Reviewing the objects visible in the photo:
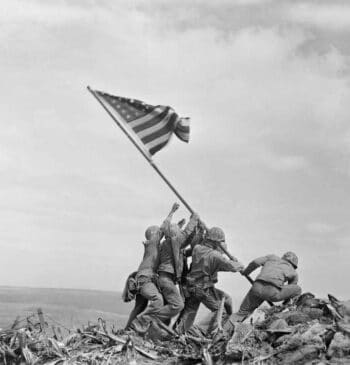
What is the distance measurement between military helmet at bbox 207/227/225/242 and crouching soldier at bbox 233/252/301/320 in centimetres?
127

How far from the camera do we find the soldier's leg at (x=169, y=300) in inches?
792

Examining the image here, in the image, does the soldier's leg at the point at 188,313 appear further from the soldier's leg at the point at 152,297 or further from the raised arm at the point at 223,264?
the raised arm at the point at 223,264

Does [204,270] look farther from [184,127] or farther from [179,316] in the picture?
[184,127]

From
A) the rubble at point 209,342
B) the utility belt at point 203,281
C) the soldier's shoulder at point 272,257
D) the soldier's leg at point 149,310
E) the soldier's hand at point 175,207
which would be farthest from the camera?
the soldier's hand at point 175,207

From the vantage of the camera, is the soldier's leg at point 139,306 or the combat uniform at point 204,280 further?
the soldier's leg at point 139,306

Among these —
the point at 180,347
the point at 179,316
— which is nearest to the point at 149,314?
the point at 179,316

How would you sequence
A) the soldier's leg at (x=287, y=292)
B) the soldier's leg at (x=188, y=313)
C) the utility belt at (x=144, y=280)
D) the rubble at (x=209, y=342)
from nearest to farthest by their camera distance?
the rubble at (x=209, y=342) < the utility belt at (x=144, y=280) < the soldier's leg at (x=188, y=313) < the soldier's leg at (x=287, y=292)

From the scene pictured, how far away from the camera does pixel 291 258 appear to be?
21.1 m

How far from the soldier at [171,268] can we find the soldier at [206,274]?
340 mm

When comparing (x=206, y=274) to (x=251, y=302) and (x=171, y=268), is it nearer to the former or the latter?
(x=171, y=268)

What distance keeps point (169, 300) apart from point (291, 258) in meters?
3.20

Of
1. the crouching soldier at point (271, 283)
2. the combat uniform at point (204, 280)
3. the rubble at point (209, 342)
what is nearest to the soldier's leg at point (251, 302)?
the crouching soldier at point (271, 283)

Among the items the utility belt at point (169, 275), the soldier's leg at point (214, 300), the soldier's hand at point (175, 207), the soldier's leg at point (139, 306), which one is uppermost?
the soldier's hand at point (175, 207)

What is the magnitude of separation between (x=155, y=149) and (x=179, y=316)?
401cm
